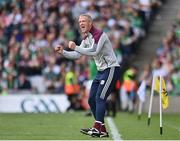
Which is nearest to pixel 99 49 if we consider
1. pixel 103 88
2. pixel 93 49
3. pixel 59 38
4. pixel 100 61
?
pixel 93 49

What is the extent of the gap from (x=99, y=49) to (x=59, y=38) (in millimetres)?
16294

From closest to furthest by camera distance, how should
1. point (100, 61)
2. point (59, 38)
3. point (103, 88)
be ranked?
1. point (103, 88)
2. point (100, 61)
3. point (59, 38)

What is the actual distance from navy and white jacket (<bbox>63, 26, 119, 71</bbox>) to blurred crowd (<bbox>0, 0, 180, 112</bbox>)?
12.9 m

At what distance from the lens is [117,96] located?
28500mm

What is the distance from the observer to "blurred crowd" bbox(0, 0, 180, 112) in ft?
95.5

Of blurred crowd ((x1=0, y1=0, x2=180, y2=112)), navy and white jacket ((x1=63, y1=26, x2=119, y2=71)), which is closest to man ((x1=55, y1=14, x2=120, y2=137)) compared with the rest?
navy and white jacket ((x1=63, y1=26, x2=119, y2=71))

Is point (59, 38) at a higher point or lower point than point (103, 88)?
lower

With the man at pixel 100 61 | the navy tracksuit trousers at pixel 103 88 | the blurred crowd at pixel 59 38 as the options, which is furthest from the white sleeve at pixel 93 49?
the blurred crowd at pixel 59 38

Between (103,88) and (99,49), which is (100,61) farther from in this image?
(103,88)

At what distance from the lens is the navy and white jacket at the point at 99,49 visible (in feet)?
47.2

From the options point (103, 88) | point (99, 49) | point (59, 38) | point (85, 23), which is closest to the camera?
point (99, 49)

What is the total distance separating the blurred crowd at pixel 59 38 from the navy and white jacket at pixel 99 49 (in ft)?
42.2

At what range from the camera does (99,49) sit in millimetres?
14367

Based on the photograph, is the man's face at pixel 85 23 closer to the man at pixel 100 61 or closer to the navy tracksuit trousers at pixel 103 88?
the man at pixel 100 61
